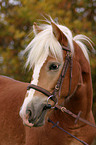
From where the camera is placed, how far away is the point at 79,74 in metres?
2.63

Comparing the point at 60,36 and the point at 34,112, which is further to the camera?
the point at 60,36

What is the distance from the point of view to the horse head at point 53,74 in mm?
2262

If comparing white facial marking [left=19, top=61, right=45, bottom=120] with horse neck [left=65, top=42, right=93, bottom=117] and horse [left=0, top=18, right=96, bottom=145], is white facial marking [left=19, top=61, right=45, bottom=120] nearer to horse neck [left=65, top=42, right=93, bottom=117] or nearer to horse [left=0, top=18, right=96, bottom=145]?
horse [left=0, top=18, right=96, bottom=145]

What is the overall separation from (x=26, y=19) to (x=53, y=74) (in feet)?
20.3

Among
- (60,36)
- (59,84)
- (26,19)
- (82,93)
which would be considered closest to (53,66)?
(59,84)

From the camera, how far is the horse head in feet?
7.42

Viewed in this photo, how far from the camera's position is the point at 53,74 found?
243 centimetres

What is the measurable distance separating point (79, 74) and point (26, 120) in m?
0.88

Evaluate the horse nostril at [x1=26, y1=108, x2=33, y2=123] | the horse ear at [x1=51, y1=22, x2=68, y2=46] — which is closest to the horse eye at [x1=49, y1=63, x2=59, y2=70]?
the horse ear at [x1=51, y1=22, x2=68, y2=46]

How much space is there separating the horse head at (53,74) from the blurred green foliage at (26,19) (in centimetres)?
332

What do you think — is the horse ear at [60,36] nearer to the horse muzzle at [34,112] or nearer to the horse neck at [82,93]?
the horse neck at [82,93]

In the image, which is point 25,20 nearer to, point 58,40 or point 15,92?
point 15,92

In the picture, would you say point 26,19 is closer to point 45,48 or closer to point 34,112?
point 45,48

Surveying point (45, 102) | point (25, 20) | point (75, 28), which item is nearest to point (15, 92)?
point (45, 102)
